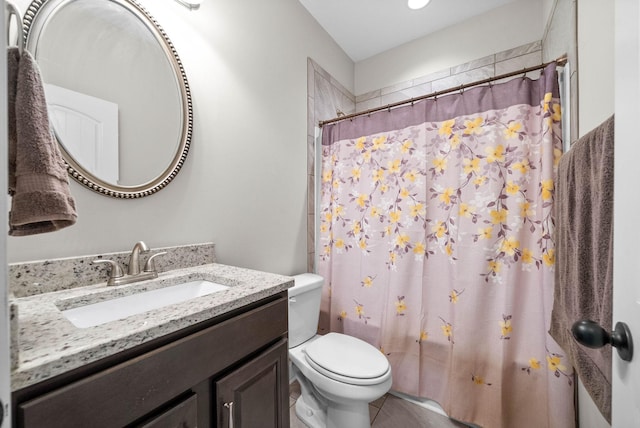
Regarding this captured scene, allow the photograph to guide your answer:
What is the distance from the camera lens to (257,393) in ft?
2.59

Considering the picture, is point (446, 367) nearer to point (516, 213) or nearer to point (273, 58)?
point (516, 213)

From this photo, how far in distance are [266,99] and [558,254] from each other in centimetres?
163

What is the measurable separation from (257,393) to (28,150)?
836 mm

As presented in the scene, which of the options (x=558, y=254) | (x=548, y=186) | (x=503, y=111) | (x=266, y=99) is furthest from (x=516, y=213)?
(x=266, y=99)

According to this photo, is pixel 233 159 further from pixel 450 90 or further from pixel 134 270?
pixel 450 90

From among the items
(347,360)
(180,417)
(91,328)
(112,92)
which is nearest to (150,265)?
(91,328)

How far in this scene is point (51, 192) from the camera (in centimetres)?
52

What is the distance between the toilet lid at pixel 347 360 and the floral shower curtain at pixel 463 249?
35 cm

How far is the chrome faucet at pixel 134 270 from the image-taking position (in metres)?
0.88

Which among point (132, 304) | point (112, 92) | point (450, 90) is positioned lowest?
point (132, 304)

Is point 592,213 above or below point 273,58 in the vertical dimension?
below

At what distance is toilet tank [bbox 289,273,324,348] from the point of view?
1424 millimetres

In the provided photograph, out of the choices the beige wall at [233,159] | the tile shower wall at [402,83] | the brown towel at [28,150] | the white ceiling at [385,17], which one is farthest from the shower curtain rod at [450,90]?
the brown towel at [28,150]

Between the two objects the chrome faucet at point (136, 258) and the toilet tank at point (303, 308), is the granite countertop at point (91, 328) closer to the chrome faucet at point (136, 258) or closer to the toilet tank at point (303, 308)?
the chrome faucet at point (136, 258)
